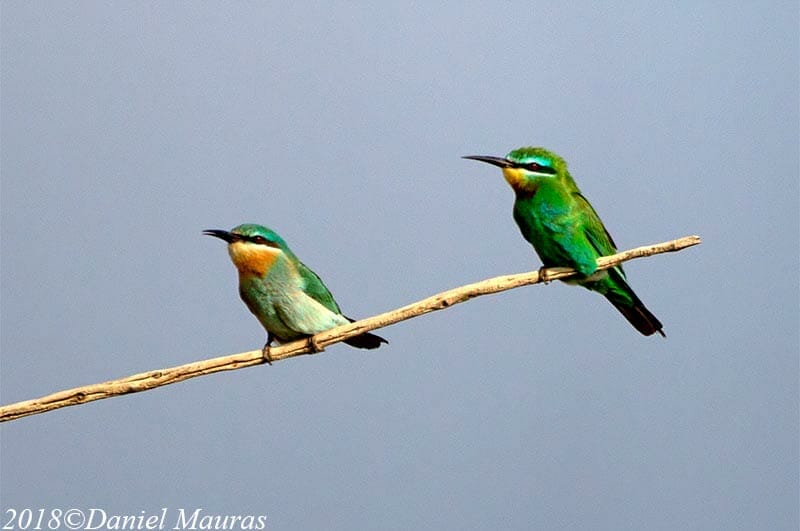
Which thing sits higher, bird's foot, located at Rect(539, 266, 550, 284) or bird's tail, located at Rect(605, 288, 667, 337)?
bird's foot, located at Rect(539, 266, 550, 284)

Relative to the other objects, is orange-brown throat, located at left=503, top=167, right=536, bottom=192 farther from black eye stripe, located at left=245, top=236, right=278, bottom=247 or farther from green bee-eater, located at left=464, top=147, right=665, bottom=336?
black eye stripe, located at left=245, top=236, right=278, bottom=247

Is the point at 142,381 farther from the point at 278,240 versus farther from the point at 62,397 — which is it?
the point at 278,240

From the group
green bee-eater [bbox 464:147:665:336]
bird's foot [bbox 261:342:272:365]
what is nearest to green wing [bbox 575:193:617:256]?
green bee-eater [bbox 464:147:665:336]

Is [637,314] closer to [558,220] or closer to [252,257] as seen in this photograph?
[558,220]

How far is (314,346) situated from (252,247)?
363 mm

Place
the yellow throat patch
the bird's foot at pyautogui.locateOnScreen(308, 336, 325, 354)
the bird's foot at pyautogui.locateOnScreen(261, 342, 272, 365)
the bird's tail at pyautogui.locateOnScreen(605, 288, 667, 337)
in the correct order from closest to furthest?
1. the bird's foot at pyautogui.locateOnScreen(261, 342, 272, 365)
2. the bird's foot at pyautogui.locateOnScreen(308, 336, 325, 354)
3. the yellow throat patch
4. the bird's tail at pyautogui.locateOnScreen(605, 288, 667, 337)

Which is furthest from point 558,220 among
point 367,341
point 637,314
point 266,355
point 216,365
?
point 216,365

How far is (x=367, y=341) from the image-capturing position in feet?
11.2

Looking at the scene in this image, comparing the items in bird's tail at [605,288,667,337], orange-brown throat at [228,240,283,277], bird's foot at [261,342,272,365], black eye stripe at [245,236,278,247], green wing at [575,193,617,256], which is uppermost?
black eye stripe at [245,236,278,247]

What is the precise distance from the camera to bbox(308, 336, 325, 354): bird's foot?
330 centimetres

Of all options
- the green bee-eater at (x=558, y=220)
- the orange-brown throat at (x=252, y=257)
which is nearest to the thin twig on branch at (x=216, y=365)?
the orange-brown throat at (x=252, y=257)

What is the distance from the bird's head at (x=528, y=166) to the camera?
3525 millimetres

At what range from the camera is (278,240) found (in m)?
3.41

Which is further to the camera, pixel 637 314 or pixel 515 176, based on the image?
pixel 637 314
